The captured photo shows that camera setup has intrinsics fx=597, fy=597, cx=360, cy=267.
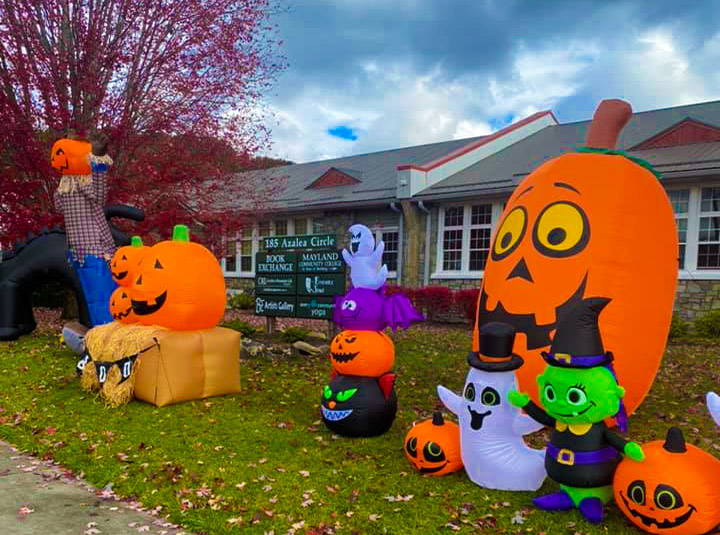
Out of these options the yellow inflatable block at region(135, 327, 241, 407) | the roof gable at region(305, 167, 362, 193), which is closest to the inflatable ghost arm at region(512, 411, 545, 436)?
the yellow inflatable block at region(135, 327, 241, 407)

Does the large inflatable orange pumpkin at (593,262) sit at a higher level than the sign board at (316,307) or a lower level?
higher

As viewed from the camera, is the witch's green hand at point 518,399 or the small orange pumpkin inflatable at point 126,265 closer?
the witch's green hand at point 518,399

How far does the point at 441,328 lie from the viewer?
51.0ft

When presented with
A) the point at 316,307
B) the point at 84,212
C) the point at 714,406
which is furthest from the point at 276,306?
the point at 714,406

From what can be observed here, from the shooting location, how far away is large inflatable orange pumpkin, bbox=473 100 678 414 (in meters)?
4.73

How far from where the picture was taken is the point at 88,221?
9016mm

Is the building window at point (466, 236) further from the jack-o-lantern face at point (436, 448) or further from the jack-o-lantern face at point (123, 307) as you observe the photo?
the jack-o-lantern face at point (436, 448)

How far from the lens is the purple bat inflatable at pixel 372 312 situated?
232 inches

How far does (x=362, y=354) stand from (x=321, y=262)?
5012 mm

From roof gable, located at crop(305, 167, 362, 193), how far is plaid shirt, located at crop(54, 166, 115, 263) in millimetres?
13068

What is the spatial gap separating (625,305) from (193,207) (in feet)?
30.1

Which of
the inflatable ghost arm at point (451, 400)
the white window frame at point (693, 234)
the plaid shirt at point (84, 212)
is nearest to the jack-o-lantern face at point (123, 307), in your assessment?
the plaid shirt at point (84, 212)

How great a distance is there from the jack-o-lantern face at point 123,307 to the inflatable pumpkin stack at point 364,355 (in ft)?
8.78

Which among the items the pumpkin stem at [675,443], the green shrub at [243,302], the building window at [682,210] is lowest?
the green shrub at [243,302]
